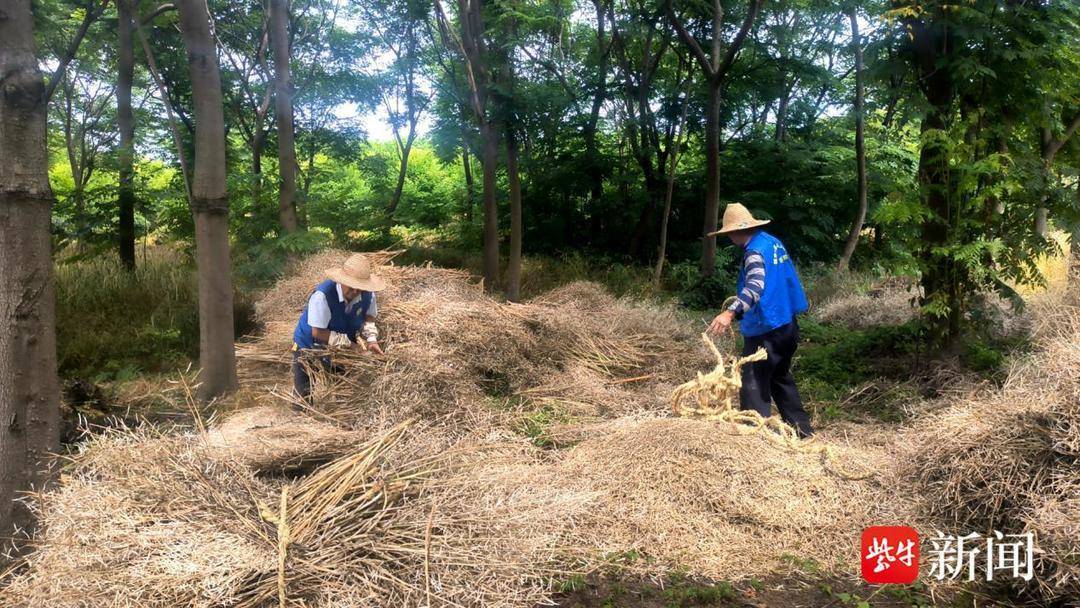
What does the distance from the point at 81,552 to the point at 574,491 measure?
7.19 ft

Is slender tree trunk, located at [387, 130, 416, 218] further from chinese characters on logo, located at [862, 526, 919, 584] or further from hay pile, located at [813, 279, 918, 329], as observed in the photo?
chinese characters on logo, located at [862, 526, 919, 584]

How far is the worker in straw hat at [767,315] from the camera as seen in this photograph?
4.77 meters

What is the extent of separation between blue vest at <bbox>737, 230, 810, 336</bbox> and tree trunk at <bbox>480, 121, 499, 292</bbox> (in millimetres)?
7010

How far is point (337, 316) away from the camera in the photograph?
5.43 m

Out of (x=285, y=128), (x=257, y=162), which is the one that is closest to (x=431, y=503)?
(x=285, y=128)

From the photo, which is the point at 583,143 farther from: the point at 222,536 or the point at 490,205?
the point at 222,536

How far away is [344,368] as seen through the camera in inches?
215

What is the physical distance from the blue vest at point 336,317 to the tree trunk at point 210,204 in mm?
992

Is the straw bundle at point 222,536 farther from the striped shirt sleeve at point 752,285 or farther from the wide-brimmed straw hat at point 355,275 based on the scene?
the striped shirt sleeve at point 752,285

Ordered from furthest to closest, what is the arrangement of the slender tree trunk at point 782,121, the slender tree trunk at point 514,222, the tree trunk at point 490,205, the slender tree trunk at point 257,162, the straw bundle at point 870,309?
the slender tree trunk at point 782,121 → the slender tree trunk at point 514,222 → the tree trunk at point 490,205 → the slender tree trunk at point 257,162 → the straw bundle at point 870,309

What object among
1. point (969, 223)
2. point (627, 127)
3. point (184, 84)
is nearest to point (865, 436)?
point (969, 223)

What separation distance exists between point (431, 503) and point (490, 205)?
9.29 metres

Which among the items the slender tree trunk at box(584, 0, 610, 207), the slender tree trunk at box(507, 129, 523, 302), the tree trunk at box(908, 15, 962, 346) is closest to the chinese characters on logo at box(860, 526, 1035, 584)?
the tree trunk at box(908, 15, 962, 346)

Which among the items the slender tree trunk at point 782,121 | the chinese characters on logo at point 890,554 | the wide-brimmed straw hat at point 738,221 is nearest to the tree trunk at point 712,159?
the slender tree trunk at point 782,121
